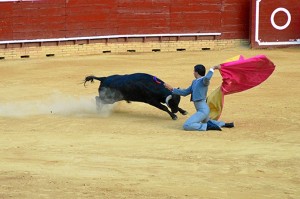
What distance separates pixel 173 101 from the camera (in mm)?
10031

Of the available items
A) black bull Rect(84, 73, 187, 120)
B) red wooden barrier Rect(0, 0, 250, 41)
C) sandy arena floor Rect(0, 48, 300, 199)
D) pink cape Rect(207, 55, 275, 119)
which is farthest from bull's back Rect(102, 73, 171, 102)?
red wooden barrier Rect(0, 0, 250, 41)

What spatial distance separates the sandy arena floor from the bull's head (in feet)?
0.50

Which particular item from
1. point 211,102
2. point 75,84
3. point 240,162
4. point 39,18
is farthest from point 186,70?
point 240,162

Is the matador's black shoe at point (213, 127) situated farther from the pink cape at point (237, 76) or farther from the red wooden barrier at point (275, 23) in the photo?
the red wooden barrier at point (275, 23)

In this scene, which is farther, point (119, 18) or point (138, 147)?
point (119, 18)

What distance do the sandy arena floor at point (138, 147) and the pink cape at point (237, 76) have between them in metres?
0.35

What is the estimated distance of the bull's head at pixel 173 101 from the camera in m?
10.0

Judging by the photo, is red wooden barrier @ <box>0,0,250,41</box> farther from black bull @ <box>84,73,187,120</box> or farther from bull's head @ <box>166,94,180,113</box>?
bull's head @ <box>166,94,180,113</box>

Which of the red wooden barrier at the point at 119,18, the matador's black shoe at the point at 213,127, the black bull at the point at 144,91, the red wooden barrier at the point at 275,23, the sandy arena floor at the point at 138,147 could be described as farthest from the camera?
the red wooden barrier at the point at 275,23

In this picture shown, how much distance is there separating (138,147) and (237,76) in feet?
6.69

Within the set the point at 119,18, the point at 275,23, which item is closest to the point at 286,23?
the point at 275,23

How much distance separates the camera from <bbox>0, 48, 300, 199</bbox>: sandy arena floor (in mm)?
6891

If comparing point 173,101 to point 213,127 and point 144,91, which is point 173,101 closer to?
point 144,91

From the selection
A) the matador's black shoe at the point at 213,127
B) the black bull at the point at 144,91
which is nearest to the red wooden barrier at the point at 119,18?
the black bull at the point at 144,91
